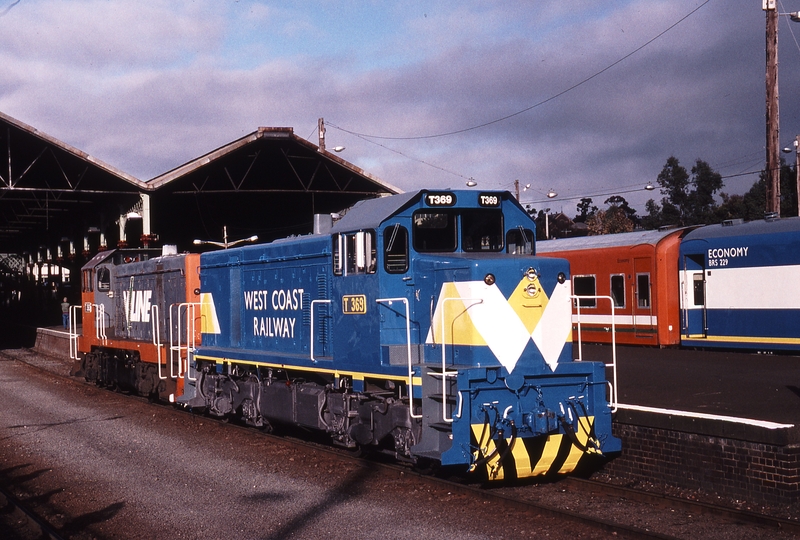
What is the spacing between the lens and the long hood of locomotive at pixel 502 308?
8.21 metres

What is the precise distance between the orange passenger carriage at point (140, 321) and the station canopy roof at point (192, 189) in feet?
26.9

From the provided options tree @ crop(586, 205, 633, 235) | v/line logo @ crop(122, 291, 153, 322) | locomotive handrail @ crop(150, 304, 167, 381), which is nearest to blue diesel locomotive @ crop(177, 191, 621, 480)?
locomotive handrail @ crop(150, 304, 167, 381)

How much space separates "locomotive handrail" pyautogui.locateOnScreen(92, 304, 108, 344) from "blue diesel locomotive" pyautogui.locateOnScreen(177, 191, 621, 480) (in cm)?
965

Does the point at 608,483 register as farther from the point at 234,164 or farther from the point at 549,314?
the point at 234,164

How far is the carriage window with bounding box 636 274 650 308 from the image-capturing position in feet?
66.4

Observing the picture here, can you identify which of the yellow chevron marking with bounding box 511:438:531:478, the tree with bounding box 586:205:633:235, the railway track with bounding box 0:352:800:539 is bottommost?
the railway track with bounding box 0:352:800:539

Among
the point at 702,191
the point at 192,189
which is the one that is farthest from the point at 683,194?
the point at 192,189

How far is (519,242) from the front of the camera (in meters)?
9.36

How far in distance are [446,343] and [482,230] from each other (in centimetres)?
148

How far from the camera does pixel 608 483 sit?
8977 mm

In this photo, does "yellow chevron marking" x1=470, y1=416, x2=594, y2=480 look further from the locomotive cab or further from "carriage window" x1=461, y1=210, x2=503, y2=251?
"carriage window" x1=461, y1=210, x2=503, y2=251

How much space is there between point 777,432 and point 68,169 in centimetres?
3003

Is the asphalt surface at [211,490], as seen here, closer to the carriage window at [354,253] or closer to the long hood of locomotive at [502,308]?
the long hood of locomotive at [502,308]

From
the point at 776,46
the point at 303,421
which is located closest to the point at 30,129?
the point at 303,421
